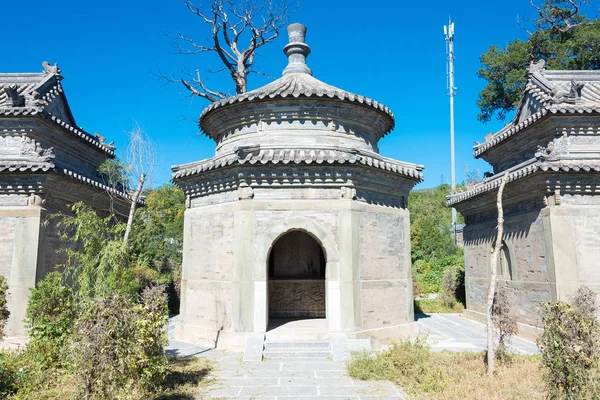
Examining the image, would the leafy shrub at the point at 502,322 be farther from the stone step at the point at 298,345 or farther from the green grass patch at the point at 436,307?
the green grass patch at the point at 436,307

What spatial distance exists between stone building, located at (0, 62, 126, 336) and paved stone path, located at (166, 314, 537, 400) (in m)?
4.58

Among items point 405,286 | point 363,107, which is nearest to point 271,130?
point 363,107

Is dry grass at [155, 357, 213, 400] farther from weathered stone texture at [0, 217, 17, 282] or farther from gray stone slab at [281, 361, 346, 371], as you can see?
weathered stone texture at [0, 217, 17, 282]

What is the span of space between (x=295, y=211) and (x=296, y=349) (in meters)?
3.22

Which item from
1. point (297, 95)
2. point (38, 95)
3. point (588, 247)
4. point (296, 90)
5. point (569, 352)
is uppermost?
point (38, 95)

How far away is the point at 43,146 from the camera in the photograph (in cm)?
1380

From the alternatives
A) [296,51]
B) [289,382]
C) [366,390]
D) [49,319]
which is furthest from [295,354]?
[296,51]

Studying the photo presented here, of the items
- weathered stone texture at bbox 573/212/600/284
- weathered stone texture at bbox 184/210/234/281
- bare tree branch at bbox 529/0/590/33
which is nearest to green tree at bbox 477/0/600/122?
bare tree branch at bbox 529/0/590/33

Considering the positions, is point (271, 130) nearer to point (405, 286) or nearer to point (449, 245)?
point (405, 286)

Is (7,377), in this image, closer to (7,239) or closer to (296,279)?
(7,239)

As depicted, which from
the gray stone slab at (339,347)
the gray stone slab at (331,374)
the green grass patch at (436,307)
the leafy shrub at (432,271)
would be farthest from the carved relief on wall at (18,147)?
the leafy shrub at (432,271)

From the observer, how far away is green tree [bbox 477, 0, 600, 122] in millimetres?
23047

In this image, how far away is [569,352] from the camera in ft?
19.2

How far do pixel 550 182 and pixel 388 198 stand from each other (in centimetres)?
427
